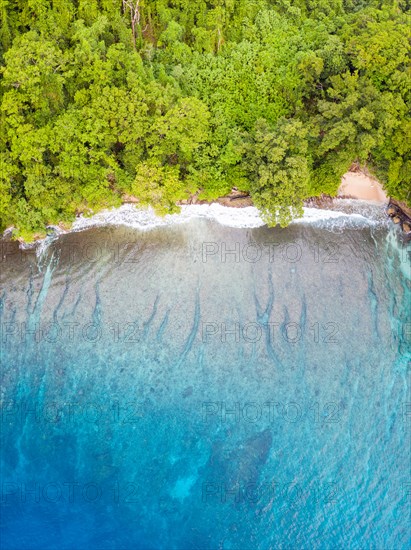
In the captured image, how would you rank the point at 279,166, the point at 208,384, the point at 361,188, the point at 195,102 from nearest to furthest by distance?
the point at 279,166 < the point at 195,102 < the point at 208,384 < the point at 361,188

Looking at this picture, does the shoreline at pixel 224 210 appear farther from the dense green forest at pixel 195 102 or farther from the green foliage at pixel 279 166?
the green foliage at pixel 279 166

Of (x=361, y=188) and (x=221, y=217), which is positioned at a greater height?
(x=361, y=188)

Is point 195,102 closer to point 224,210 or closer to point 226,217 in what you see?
point 224,210

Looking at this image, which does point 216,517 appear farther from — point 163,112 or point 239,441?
point 163,112

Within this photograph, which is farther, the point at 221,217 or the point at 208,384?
the point at 221,217

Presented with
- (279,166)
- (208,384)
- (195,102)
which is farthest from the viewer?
(208,384)

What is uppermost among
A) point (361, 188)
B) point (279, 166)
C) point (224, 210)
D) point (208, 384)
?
point (279, 166)

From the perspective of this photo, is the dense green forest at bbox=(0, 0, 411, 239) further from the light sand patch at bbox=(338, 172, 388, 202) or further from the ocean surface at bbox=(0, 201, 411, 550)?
the ocean surface at bbox=(0, 201, 411, 550)

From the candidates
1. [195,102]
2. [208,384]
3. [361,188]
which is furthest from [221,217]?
[208,384]
